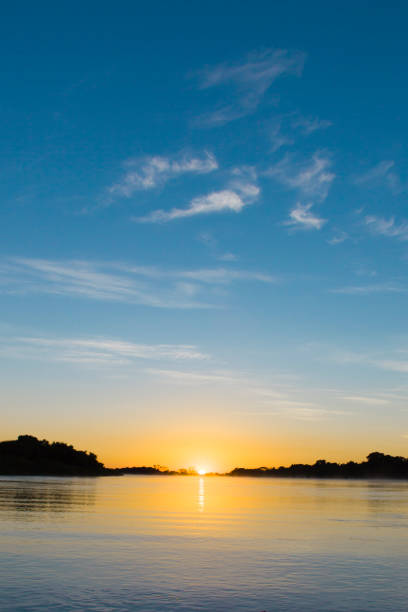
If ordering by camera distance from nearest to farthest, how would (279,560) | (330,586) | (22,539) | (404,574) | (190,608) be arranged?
(190,608)
(330,586)
(404,574)
(279,560)
(22,539)

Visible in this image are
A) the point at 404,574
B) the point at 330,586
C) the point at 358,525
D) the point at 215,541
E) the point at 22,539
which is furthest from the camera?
the point at 358,525

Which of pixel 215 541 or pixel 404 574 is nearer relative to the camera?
pixel 404 574

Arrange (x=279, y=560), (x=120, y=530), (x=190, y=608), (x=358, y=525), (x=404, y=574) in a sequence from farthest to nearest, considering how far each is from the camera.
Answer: (x=358, y=525) → (x=120, y=530) → (x=279, y=560) → (x=404, y=574) → (x=190, y=608)

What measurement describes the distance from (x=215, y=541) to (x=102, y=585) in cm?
1950

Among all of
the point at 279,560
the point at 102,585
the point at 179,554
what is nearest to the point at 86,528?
the point at 179,554

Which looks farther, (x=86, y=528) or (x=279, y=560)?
(x=86, y=528)

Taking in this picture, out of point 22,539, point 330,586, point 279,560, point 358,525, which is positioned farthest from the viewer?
point 358,525

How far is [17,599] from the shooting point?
25688 mm

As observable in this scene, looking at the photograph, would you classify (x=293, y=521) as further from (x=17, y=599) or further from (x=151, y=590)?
(x=17, y=599)

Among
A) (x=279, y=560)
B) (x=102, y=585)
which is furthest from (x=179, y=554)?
(x=102, y=585)

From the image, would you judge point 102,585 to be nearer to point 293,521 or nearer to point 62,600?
point 62,600

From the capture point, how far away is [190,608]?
25.0 m

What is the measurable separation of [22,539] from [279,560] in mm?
18195

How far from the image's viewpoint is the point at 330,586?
101ft
